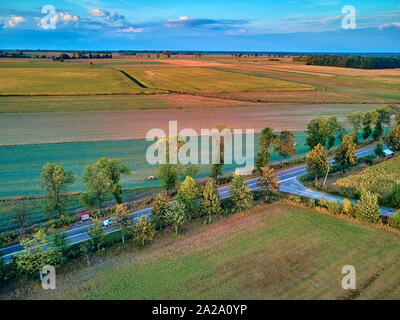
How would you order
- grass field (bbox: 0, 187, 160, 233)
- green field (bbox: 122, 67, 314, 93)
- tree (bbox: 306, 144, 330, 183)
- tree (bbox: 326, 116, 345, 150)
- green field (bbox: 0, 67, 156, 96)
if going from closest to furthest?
grass field (bbox: 0, 187, 160, 233), tree (bbox: 306, 144, 330, 183), tree (bbox: 326, 116, 345, 150), green field (bbox: 0, 67, 156, 96), green field (bbox: 122, 67, 314, 93)

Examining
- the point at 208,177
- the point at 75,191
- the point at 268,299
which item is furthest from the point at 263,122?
the point at 268,299

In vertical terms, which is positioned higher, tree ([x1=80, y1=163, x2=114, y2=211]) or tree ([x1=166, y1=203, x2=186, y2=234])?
tree ([x1=80, y1=163, x2=114, y2=211])

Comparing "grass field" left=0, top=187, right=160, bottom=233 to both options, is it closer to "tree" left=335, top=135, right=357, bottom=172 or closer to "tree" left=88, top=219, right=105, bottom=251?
"tree" left=88, top=219, right=105, bottom=251

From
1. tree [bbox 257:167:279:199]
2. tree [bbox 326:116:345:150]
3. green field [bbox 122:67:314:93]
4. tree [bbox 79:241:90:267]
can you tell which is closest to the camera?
tree [bbox 79:241:90:267]

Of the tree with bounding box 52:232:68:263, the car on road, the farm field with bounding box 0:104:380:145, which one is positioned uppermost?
the farm field with bounding box 0:104:380:145

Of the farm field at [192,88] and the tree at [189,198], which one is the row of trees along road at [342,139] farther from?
the farm field at [192,88]

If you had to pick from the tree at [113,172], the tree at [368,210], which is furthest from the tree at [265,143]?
the tree at [113,172]

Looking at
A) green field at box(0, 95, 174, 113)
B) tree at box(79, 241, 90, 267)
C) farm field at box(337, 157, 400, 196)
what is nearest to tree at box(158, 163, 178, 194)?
tree at box(79, 241, 90, 267)
